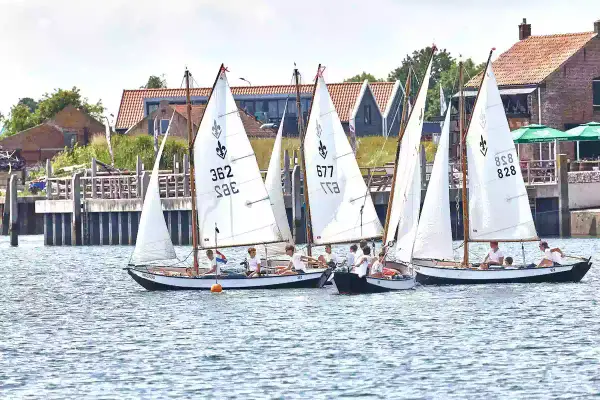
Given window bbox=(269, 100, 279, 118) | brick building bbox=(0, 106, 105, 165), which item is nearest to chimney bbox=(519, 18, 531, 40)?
window bbox=(269, 100, 279, 118)

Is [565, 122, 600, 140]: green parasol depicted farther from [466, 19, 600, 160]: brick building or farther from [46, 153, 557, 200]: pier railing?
[466, 19, 600, 160]: brick building

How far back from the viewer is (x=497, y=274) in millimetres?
57625

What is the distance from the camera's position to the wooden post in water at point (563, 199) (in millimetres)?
84938

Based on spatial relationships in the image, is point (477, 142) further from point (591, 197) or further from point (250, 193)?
point (591, 197)

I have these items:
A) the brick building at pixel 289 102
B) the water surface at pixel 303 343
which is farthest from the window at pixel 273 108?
the water surface at pixel 303 343

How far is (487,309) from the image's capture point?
2032 inches

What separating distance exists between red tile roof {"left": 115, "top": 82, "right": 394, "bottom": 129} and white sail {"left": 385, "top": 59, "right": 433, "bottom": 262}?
86006 millimetres

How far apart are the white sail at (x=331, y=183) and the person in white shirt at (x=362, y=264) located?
6.27m

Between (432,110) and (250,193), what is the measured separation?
121m

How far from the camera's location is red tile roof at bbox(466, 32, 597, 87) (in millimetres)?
106375

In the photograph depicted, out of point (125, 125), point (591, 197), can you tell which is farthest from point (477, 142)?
point (125, 125)

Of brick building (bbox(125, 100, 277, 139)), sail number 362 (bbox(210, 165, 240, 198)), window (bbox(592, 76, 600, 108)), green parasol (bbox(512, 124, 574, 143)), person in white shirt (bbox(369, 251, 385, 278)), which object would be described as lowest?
person in white shirt (bbox(369, 251, 385, 278))

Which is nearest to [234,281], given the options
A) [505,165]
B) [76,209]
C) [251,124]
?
[505,165]

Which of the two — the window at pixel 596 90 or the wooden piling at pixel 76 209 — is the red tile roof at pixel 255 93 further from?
the wooden piling at pixel 76 209
